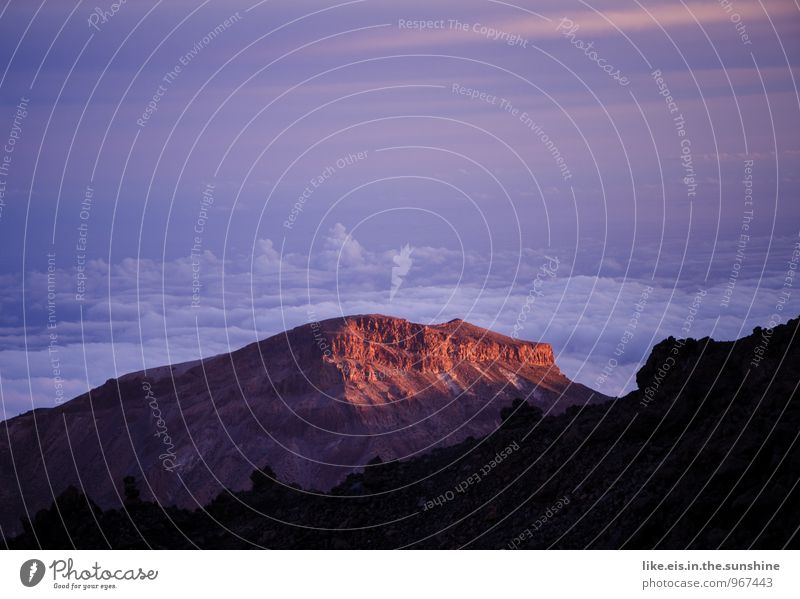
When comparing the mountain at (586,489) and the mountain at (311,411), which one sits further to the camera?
the mountain at (311,411)

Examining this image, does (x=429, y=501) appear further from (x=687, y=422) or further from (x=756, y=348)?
(x=756, y=348)

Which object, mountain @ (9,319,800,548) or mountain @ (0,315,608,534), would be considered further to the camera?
mountain @ (0,315,608,534)

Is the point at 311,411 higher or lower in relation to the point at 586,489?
higher

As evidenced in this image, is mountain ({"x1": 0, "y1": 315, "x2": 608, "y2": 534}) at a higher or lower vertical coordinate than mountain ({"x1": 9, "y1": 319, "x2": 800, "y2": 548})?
higher

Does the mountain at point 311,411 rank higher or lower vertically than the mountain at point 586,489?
higher
